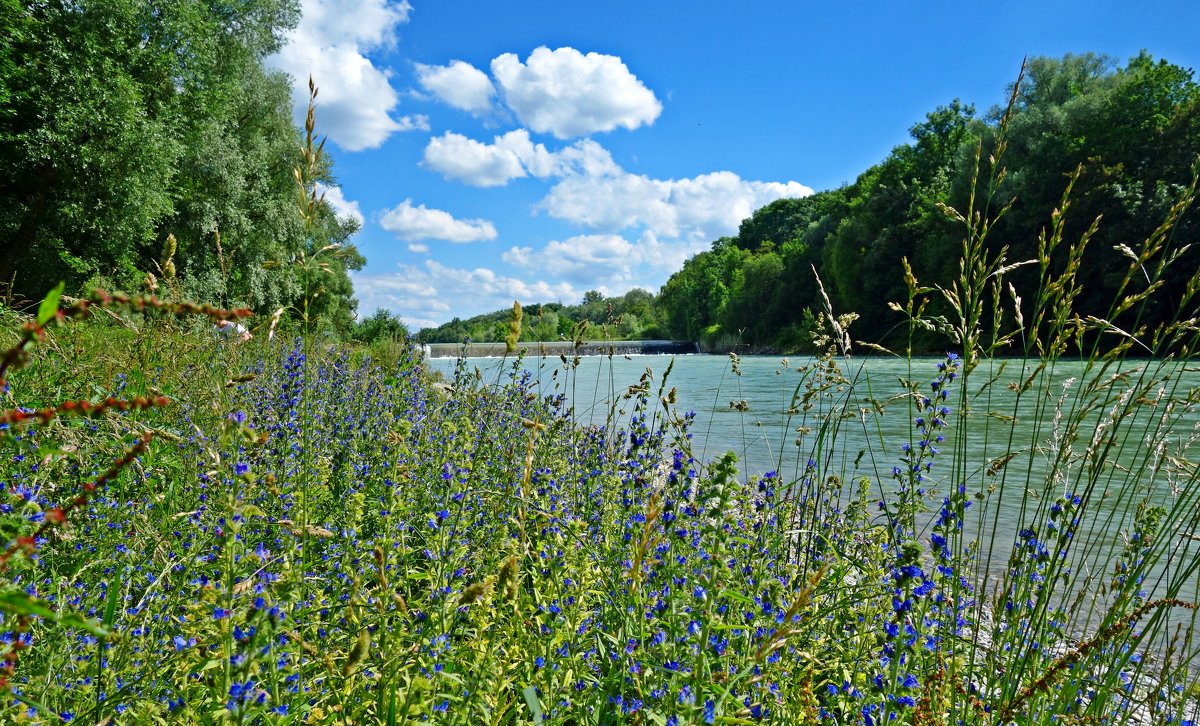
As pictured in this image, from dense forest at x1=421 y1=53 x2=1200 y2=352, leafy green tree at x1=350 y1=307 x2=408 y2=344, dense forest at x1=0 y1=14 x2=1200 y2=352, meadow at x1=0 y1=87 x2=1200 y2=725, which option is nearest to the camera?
meadow at x1=0 y1=87 x2=1200 y2=725

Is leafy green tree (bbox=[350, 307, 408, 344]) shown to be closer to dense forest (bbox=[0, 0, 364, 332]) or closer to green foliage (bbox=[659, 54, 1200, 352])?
dense forest (bbox=[0, 0, 364, 332])

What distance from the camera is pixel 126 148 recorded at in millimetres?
16484

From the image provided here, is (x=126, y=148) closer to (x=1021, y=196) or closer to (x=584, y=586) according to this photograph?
(x=584, y=586)

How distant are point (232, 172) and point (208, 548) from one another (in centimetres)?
2109

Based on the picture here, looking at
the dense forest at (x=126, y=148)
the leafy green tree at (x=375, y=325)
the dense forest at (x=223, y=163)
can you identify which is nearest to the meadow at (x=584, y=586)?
the dense forest at (x=223, y=163)

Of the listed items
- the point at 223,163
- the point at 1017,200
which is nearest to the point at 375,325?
the point at 223,163

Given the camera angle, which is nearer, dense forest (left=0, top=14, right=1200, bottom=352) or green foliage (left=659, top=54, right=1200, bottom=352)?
dense forest (left=0, top=14, right=1200, bottom=352)

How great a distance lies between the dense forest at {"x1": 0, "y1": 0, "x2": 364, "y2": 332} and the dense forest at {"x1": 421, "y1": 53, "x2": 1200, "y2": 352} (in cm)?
883

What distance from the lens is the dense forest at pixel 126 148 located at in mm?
16094

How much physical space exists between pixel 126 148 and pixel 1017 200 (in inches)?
775

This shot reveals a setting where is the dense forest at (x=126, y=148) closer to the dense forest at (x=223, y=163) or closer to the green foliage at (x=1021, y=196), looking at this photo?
the dense forest at (x=223, y=163)

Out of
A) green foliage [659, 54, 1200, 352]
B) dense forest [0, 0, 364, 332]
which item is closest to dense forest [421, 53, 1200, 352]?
green foliage [659, 54, 1200, 352]

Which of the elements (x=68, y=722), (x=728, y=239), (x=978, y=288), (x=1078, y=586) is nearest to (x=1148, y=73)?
(x=1078, y=586)

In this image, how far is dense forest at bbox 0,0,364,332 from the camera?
16.1 meters
